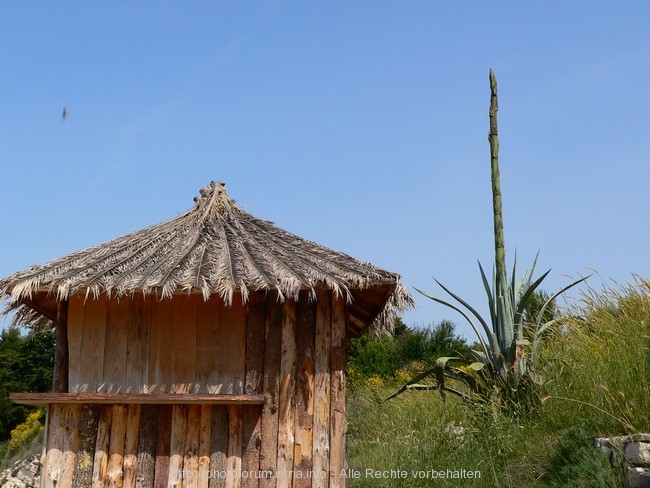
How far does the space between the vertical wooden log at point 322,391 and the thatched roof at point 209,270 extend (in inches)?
7.3

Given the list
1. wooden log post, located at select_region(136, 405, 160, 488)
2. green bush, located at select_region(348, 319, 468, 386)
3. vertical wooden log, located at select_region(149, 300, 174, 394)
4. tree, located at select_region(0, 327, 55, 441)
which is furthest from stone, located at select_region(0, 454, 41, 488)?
vertical wooden log, located at select_region(149, 300, 174, 394)

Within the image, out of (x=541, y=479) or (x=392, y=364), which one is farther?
(x=392, y=364)

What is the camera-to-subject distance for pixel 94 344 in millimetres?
5395

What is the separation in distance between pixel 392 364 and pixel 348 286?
8821 millimetres

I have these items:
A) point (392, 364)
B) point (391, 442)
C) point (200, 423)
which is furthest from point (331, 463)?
point (392, 364)

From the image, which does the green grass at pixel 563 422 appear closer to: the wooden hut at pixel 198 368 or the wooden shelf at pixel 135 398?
the wooden hut at pixel 198 368

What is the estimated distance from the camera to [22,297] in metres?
5.27

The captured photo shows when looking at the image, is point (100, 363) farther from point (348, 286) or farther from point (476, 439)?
point (476, 439)

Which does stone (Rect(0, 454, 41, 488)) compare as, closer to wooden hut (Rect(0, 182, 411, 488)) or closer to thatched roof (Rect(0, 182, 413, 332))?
thatched roof (Rect(0, 182, 413, 332))

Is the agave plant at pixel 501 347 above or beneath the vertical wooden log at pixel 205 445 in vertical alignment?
above

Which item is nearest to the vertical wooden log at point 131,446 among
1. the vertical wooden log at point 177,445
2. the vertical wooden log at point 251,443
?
the vertical wooden log at point 177,445

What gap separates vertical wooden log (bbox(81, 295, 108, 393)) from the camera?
533cm

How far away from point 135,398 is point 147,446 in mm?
370

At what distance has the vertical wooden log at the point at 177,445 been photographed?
5.18 m
